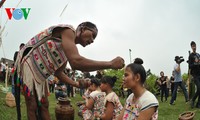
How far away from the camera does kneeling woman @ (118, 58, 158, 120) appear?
280cm

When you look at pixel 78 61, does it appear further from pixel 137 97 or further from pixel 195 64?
pixel 195 64

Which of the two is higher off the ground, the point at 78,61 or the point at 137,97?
the point at 78,61

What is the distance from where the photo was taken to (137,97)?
297 centimetres

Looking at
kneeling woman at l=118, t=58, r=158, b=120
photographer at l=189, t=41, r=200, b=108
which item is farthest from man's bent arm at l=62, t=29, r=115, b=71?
Result: photographer at l=189, t=41, r=200, b=108

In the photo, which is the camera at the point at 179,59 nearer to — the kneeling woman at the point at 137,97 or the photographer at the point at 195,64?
the photographer at the point at 195,64

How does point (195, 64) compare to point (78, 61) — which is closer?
point (78, 61)

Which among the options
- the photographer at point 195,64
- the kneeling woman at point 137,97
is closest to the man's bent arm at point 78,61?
the kneeling woman at point 137,97

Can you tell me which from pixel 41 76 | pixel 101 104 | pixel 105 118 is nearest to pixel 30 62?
pixel 41 76

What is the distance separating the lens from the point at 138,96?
2955 mm

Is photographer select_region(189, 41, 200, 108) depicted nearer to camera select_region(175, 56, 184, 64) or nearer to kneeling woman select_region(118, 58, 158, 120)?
camera select_region(175, 56, 184, 64)

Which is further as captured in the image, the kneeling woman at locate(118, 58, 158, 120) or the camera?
the camera

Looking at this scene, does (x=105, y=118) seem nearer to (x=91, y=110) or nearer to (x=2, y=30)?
(x=91, y=110)

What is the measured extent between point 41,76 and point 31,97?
21 cm

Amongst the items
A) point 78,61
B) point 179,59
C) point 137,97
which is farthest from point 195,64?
point 78,61
